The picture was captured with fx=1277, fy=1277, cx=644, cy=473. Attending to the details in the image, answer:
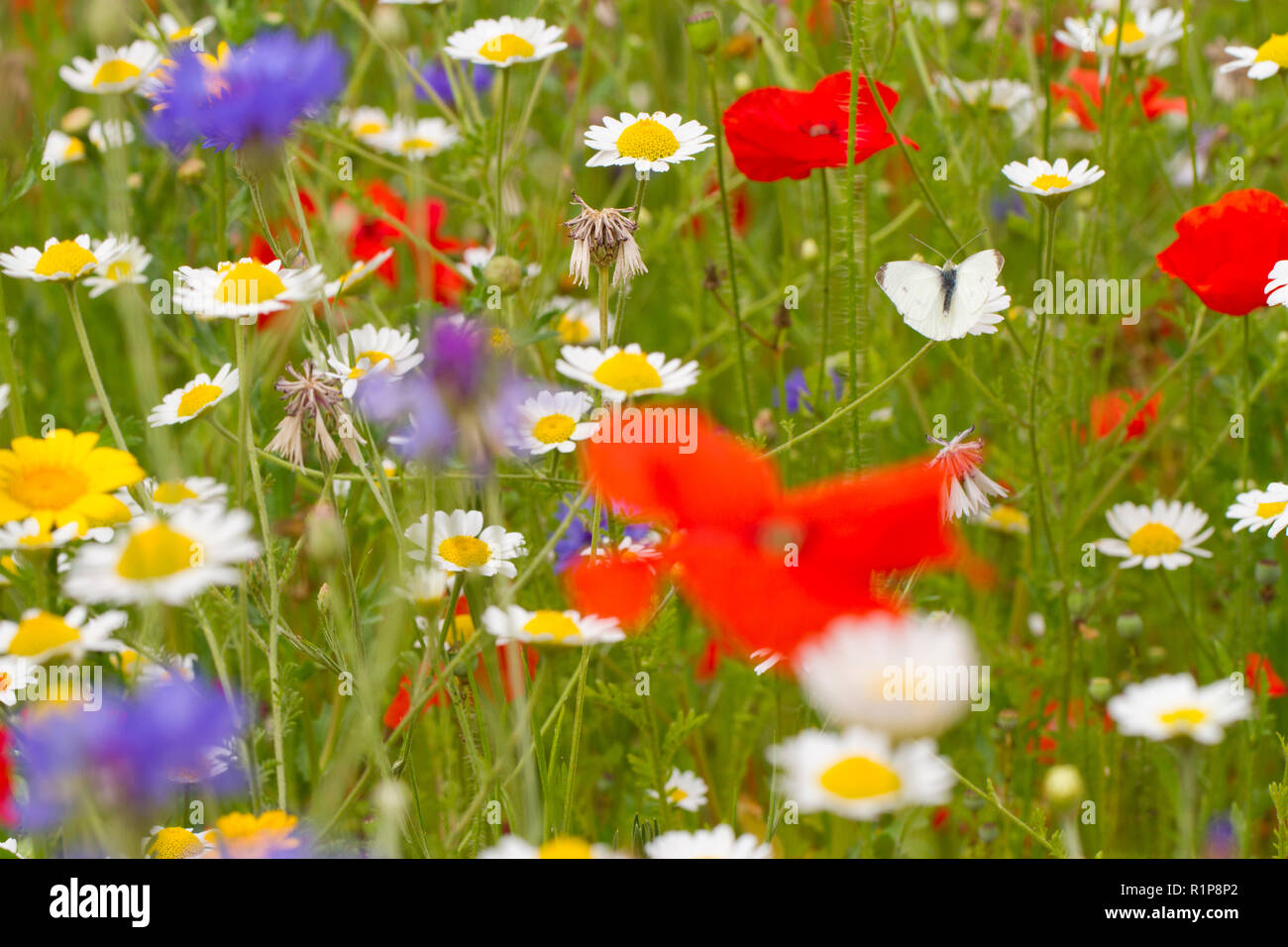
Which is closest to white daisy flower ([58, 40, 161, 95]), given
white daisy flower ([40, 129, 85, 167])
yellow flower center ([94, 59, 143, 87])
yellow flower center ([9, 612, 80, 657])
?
yellow flower center ([94, 59, 143, 87])

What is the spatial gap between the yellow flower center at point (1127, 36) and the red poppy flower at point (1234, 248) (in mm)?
322

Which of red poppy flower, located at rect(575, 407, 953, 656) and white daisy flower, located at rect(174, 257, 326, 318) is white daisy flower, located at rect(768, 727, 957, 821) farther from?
white daisy flower, located at rect(174, 257, 326, 318)

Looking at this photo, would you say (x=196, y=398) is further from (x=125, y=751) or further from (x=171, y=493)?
(x=125, y=751)

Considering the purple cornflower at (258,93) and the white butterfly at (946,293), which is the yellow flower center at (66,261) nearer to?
the purple cornflower at (258,93)

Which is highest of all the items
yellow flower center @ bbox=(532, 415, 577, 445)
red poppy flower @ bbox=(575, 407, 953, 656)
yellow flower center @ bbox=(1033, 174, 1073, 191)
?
yellow flower center @ bbox=(1033, 174, 1073, 191)

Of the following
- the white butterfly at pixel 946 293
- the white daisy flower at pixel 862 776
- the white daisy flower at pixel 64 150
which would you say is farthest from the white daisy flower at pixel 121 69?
the white daisy flower at pixel 862 776

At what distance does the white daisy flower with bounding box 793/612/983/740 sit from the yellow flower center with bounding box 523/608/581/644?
19cm

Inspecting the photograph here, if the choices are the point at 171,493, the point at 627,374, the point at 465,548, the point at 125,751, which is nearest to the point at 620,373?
the point at 627,374

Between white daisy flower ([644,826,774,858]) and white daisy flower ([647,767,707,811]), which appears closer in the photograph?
white daisy flower ([644,826,774,858])

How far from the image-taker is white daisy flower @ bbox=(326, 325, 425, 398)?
2.32 feet

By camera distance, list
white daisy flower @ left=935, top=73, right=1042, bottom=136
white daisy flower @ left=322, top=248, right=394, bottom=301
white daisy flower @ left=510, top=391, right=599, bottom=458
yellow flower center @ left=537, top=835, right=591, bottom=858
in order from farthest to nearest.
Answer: white daisy flower @ left=935, top=73, right=1042, bottom=136 → white daisy flower @ left=322, top=248, right=394, bottom=301 → white daisy flower @ left=510, top=391, right=599, bottom=458 → yellow flower center @ left=537, top=835, right=591, bottom=858

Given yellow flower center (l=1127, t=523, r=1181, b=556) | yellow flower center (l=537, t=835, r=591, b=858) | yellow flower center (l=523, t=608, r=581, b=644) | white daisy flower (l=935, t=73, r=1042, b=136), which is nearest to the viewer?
yellow flower center (l=537, t=835, r=591, b=858)

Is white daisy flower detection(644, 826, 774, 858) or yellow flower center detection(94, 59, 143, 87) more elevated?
yellow flower center detection(94, 59, 143, 87)

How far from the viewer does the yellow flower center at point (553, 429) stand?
0.76 meters
